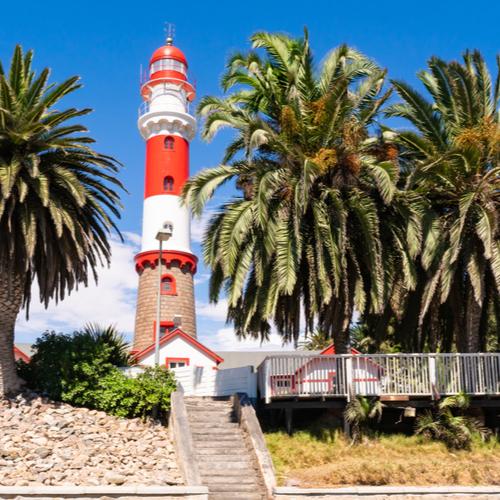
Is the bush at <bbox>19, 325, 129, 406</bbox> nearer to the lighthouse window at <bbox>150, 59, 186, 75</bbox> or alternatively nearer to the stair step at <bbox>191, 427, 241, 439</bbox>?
the stair step at <bbox>191, 427, 241, 439</bbox>

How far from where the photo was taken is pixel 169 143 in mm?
41344

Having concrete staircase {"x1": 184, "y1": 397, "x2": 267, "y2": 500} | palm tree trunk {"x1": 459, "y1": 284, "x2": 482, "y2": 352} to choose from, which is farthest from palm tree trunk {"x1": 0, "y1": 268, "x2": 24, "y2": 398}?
palm tree trunk {"x1": 459, "y1": 284, "x2": 482, "y2": 352}

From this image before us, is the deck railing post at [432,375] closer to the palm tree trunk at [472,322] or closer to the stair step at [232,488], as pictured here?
the palm tree trunk at [472,322]

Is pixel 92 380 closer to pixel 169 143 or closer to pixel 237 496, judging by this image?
pixel 237 496

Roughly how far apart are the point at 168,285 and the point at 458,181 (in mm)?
20541

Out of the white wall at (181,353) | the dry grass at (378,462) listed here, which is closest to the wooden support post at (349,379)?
the dry grass at (378,462)

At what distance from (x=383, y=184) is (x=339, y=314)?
4386 millimetres

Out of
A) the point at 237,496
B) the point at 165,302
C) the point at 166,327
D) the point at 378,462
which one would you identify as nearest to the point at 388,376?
the point at 378,462

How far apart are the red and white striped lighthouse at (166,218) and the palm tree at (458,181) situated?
17.4 m

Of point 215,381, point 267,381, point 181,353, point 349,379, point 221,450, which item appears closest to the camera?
point 221,450

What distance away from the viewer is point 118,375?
2309cm

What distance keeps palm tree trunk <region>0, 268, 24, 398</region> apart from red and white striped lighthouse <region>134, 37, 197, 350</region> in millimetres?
15210

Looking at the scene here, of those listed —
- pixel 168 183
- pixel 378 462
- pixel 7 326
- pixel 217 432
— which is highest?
pixel 168 183

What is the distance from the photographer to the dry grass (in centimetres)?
1783
